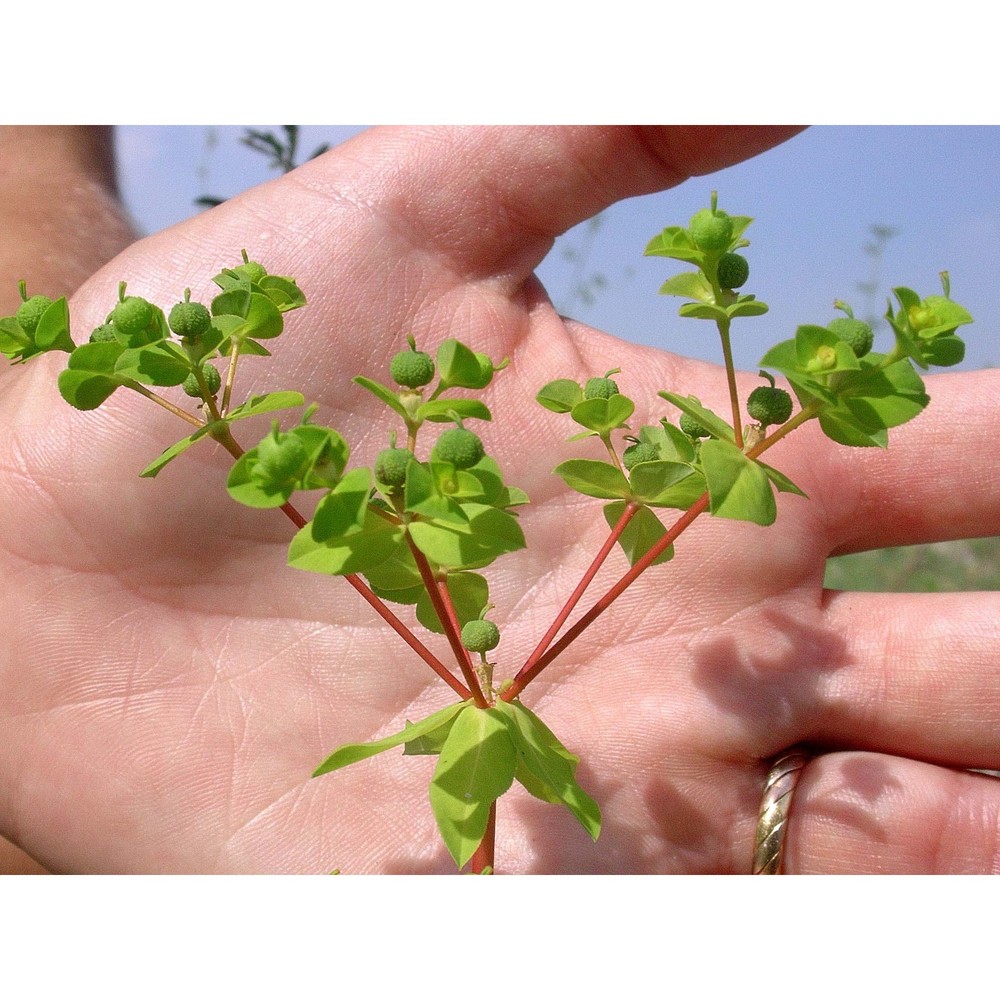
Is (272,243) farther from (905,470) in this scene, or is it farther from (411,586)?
(905,470)

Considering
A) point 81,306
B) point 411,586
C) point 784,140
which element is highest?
point 784,140

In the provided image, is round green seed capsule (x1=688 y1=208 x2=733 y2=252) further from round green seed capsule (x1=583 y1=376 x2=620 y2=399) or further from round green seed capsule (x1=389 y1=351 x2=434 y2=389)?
round green seed capsule (x1=389 y1=351 x2=434 y2=389)

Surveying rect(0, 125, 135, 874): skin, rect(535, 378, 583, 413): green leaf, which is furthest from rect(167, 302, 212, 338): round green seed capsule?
rect(0, 125, 135, 874): skin

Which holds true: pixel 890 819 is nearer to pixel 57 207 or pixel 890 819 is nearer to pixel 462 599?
pixel 462 599

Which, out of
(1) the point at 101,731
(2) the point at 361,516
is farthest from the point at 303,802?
(2) the point at 361,516

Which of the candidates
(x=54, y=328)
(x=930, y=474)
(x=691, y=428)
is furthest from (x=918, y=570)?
(x=54, y=328)

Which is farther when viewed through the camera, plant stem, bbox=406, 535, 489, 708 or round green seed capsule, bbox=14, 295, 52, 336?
round green seed capsule, bbox=14, 295, 52, 336

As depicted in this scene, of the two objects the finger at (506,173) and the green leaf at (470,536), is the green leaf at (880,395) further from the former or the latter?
the finger at (506,173)
